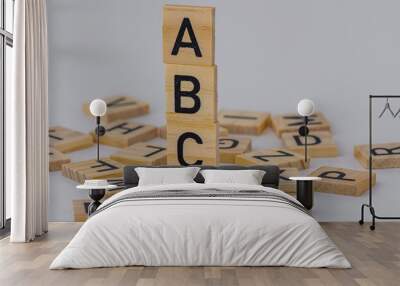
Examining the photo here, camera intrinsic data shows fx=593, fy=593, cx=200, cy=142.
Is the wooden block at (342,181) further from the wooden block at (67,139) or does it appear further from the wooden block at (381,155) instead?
the wooden block at (67,139)

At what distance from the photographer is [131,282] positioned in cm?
403

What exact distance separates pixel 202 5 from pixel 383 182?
310 centimetres

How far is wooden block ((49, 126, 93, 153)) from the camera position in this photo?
7270mm

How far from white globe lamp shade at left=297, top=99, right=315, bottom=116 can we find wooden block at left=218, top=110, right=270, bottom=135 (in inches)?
19.0

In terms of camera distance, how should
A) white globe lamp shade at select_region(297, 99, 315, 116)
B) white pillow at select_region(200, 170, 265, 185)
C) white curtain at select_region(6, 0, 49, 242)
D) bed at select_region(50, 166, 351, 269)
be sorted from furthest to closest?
white globe lamp shade at select_region(297, 99, 315, 116)
white pillow at select_region(200, 170, 265, 185)
white curtain at select_region(6, 0, 49, 242)
bed at select_region(50, 166, 351, 269)

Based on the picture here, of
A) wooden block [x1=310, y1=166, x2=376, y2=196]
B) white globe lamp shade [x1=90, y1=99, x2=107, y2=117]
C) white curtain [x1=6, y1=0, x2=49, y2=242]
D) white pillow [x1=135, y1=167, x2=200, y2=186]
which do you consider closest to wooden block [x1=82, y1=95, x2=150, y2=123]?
white globe lamp shade [x1=90, y1=99, x2=107, y2=117]

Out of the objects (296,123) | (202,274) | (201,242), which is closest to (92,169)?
(296,123)

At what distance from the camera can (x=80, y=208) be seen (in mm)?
7277

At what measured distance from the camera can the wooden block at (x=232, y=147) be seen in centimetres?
721

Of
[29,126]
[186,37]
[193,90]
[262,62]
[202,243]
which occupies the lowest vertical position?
[202,243]

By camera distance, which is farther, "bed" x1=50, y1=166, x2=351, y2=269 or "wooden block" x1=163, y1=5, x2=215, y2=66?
"wooden block" x1=163, y1=5, x2=215, y2=66

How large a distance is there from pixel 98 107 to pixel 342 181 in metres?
3.07

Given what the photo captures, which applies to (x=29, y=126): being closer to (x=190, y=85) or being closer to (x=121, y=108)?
(x=121, y=108)

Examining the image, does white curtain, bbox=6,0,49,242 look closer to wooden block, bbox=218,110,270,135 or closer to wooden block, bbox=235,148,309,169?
wooden block, bbox=218,110,270,135
